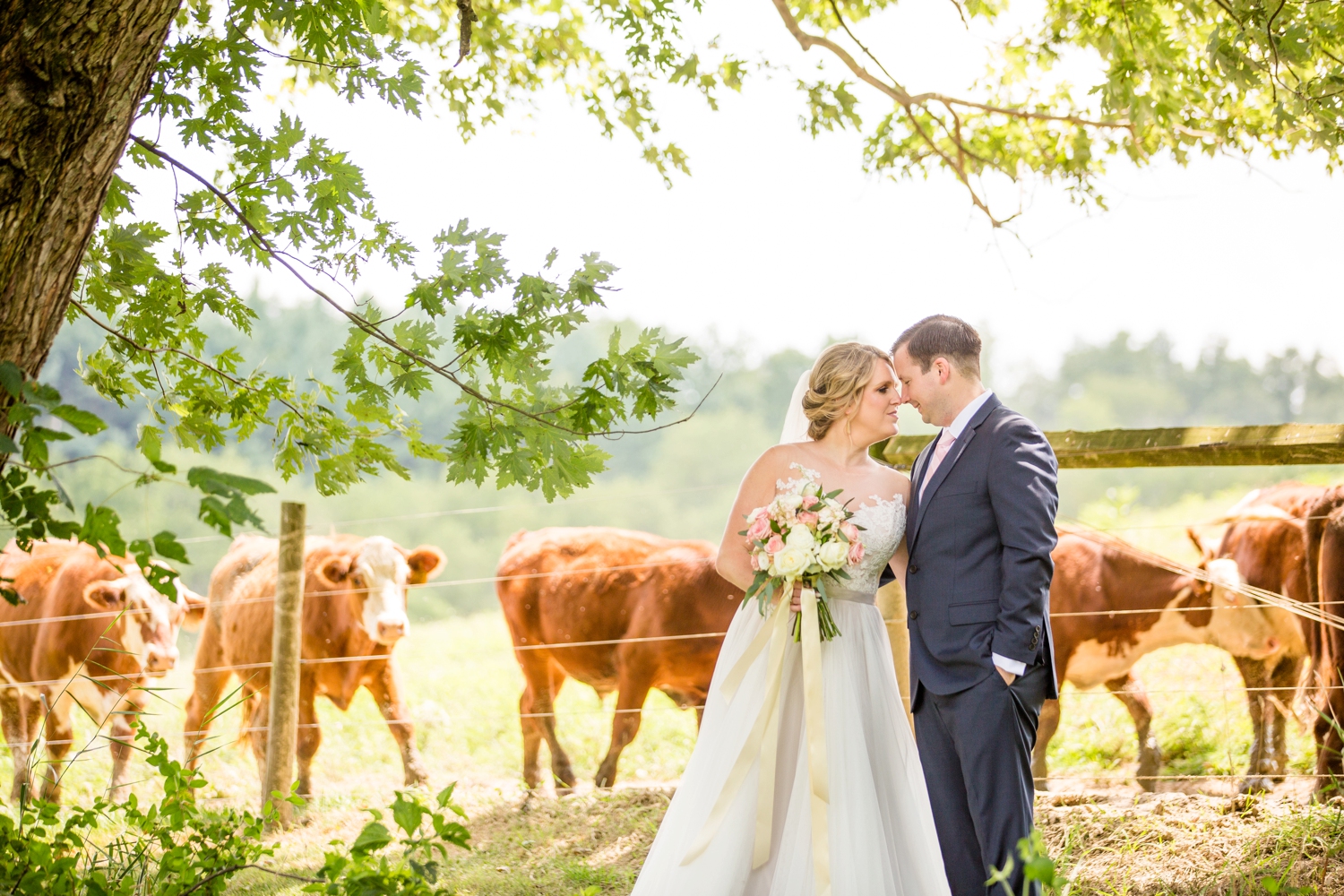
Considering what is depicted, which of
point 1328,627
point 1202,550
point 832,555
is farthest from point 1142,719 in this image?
point 832,555

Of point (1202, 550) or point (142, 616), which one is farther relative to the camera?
point (142, 616)

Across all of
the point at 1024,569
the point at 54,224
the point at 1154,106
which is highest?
the point at 1154,106

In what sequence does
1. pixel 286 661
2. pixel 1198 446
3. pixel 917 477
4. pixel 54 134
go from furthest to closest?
pixel 286 661, pixel 1198 446, pixel 917 477, pixel 54 134

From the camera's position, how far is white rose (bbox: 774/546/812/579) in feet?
9.96

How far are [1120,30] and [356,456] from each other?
169 inches

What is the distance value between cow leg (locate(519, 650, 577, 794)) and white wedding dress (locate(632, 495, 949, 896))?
101 inches

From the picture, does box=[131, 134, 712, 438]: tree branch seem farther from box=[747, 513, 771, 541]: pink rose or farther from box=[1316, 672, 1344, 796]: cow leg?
box=[1316, 672, 1344, 796]: cow leg

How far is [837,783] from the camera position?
3.08m

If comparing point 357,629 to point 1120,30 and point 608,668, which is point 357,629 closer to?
point 608,668

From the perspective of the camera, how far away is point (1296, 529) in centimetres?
486

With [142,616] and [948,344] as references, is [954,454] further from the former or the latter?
[142,616]

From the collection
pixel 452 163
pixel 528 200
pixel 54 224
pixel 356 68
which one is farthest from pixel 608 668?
pixel 528 200

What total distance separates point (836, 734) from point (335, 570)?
3575 millimetres

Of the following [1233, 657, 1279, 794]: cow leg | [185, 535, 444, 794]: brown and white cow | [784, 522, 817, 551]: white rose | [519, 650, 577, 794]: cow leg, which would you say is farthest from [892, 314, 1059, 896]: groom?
[185, 535, 444, 794]: brown and white cow
